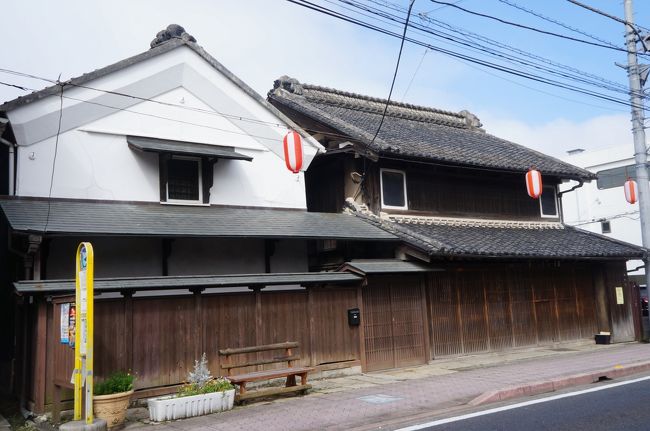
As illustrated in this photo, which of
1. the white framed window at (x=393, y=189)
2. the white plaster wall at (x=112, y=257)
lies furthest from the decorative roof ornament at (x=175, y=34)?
the white framed window at (x=393, y=189)

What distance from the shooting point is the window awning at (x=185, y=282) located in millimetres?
9430

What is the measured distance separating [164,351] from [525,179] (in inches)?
571

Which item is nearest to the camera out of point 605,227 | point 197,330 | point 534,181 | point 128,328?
point 128,328

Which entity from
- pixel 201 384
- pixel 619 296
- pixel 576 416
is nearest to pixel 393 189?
pixel 201 384

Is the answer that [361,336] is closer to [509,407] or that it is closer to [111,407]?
[509,407]

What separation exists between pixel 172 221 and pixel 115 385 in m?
4.24

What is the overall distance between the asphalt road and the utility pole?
10342 mm

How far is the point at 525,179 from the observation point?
20031mm

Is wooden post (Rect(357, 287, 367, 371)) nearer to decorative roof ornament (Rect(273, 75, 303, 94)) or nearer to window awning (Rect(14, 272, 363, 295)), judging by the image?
window awning (Rect(14, 272, 363, 295))

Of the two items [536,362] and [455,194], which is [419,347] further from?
[455,194]

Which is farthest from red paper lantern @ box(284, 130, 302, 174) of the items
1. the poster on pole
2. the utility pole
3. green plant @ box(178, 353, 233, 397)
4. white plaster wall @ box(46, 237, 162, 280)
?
the utility pole

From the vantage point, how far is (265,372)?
10812 millimetres

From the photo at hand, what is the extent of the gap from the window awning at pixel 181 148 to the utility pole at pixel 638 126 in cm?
1312

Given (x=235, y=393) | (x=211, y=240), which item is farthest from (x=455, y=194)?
(x=235, y=393)
